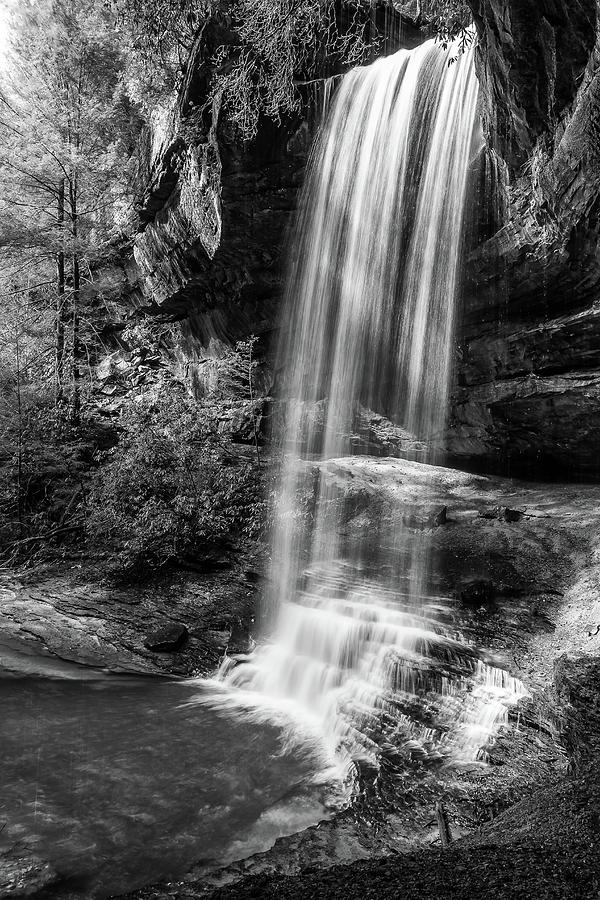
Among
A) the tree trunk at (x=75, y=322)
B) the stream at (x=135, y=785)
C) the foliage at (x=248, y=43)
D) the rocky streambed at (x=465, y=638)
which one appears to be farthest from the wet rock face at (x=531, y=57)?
the tree trunk at (x=75, y=322)

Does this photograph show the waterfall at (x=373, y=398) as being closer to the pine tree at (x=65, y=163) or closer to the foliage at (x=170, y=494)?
the foliage at (x=170, y=494)

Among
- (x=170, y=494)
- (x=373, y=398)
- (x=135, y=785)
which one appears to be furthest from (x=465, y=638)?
(x=373, y=398)

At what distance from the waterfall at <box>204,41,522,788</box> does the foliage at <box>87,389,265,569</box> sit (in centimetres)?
91

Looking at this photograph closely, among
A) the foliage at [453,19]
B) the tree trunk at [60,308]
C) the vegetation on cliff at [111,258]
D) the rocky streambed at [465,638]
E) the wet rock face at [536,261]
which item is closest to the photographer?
the rocky streambed at [465,638]

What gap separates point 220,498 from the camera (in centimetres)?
913

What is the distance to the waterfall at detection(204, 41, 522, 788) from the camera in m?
5.15

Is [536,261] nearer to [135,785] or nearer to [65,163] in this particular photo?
[135,785]

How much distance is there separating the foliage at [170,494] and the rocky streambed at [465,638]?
0.69 metres

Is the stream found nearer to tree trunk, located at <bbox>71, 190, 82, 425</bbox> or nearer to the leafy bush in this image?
the leafy bush

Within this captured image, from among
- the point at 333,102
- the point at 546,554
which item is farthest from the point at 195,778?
the point at 333,102

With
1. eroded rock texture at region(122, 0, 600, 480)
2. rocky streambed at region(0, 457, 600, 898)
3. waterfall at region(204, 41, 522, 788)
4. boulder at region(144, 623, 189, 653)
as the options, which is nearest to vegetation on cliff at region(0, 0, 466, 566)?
eroded rock texture at region(122, 0, 600, 480)

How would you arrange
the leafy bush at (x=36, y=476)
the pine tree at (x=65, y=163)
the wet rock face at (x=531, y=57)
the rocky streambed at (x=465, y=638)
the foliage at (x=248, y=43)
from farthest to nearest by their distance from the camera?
the pine tree at (x=65, y=163)
the leafy bush at (x=36, y=476)
the foliage at (x=248, y=43)
the wet rock face at (x=531, y=57)
the rocky streambed at (x=465, y=638)

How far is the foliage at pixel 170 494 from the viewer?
28.0 feet

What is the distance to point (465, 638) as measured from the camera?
566 centimetres
